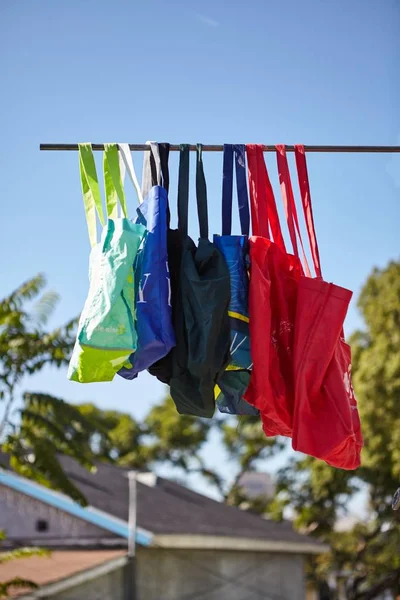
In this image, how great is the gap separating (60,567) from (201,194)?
10.1 metres

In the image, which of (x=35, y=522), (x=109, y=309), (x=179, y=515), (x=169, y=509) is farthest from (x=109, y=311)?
(x=169, y=509)

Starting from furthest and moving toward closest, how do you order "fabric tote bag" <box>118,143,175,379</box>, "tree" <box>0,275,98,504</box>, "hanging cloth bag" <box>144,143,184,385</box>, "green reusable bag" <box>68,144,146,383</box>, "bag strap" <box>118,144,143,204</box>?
"tree" <box>0,275,98,504</box> → "bag strap" <box>118,144,143,204</box> → "hanging cloth bag" <box>144,143,184,385</box> → "fabric tote bag" <box>118,143,175,379</box> → "green reusable bag" <box>68,144,146,383</box>

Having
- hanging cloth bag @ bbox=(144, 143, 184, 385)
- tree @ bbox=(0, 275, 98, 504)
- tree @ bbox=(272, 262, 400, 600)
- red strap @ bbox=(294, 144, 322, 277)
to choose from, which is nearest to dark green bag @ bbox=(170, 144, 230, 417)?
hanging cloth bag @ bbox=(144, 143, 184, 385)

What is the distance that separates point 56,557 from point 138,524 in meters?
1.32

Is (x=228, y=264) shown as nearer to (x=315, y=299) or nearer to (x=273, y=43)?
(x=315, y=299)

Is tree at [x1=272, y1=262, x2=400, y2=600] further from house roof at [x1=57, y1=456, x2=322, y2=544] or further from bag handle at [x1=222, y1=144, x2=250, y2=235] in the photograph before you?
bag handle at [x1=222, y1=144, x2=250, y2=235]

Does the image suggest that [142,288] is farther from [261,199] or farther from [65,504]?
[65,504]

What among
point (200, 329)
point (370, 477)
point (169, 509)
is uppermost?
point (370, 477)

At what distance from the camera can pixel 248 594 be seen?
49.9ft

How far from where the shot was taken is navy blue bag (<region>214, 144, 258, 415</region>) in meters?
3.10

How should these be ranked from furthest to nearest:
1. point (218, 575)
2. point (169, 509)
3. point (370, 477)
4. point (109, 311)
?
point (370, 477), point (169, 509), point (218, 575), point (109, 311)

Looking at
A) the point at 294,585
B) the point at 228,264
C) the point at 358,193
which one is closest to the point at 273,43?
the point at 228,264

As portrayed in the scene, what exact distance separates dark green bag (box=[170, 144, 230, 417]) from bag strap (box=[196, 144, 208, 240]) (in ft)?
0.60

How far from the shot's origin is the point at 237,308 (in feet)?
10.2
